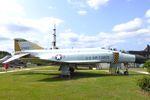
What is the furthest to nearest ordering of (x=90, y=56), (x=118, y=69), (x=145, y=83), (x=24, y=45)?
(x=24, y=45), (x=118, y=69), (x=90, y=56), (x=145, y=83)

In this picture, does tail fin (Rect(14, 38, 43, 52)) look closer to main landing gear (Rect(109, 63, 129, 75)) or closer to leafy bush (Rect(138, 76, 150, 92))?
main landing gear (Rect(109, 63, 129, 75))

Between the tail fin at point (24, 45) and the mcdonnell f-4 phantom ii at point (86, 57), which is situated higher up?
the tail fin at point (24, 45)

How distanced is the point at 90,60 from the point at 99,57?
0.91m

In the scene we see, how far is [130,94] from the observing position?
1316 cm

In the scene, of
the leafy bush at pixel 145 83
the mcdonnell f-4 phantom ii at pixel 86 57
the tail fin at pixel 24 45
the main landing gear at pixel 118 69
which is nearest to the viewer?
the leafy bush at pixel 145 83

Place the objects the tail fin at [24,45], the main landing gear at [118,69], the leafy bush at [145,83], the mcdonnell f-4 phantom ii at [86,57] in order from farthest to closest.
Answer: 1. the tail fin at [24,45]
2. the main landing gear at [118,69]
3. the mcdonnell f-4 phantom ii at [86,57]
4. the leafy bush at [145,83]

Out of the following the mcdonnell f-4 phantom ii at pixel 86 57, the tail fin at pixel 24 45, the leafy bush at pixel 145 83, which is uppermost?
the tail fin at pixel 24 45

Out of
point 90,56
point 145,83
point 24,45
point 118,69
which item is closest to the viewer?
point 145,83

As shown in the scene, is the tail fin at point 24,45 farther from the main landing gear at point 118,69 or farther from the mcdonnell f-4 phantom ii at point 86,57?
the main landing gear at point 118,69

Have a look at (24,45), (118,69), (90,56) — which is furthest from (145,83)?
(24,45)

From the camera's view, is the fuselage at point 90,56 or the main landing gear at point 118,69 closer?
the fuselage at point 90,56

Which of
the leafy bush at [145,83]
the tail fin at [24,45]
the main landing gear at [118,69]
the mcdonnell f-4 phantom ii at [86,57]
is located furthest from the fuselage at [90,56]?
the leafy bush at [145,83]

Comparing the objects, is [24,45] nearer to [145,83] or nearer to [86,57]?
[86,57]

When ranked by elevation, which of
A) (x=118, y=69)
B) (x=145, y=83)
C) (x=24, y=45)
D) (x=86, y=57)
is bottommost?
(x=145, y=83)
